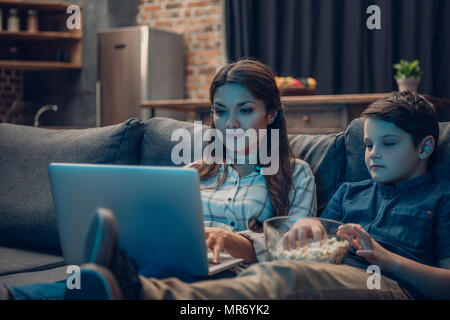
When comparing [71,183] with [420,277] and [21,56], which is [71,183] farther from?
[21,56]

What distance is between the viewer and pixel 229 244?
3.84 feet

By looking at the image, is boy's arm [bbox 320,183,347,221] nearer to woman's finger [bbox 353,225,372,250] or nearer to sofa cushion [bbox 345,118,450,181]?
sofa cushion [bbox 345,118,450,181]

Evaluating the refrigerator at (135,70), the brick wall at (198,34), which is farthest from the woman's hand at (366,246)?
the brick wall at (198,34)

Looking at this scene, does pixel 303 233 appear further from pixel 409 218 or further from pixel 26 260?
pixel 26 260

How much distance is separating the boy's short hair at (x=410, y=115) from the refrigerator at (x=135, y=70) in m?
3.33

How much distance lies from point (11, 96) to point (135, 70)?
1.71 metres

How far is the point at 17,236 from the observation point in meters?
Result: 1.67

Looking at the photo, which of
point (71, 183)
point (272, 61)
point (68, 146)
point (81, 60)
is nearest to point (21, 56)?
point (81, 60)

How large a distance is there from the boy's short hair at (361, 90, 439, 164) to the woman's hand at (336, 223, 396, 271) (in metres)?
0.32

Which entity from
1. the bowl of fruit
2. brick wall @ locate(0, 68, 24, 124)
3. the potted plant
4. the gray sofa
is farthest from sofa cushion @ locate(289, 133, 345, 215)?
brick wall @ locate(0, 68, 24, 124)

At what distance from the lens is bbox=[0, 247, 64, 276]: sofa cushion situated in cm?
147

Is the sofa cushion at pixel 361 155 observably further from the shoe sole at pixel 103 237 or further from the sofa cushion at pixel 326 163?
Result: the shoe sole at pixel 103 237
